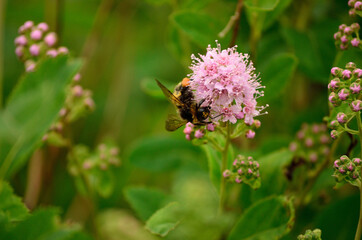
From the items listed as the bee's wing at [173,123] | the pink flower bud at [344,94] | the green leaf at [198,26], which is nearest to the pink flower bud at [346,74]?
the pink flower bud at [344,94]

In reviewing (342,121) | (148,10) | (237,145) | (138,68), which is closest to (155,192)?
(237,145)

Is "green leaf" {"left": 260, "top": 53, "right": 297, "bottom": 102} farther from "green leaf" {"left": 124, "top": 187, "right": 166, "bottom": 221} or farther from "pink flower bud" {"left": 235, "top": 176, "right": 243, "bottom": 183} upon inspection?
"green leaf" {"left": 124, "top": 187, "right": 166, "bottom": 221}

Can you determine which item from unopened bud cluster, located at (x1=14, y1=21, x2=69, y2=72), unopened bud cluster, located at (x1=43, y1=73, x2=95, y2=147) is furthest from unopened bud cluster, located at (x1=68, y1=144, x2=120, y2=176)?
unopened bud cluster, located at (x1=14, y1=21, x2=69, y2=72)

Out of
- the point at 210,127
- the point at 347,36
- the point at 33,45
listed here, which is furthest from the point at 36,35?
the point at 347,36

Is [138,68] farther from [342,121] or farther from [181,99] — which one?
[342,121]

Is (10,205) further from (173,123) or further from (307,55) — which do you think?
(307,55)

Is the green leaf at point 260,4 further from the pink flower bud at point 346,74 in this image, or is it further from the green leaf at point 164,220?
the green leaf at point 164,220

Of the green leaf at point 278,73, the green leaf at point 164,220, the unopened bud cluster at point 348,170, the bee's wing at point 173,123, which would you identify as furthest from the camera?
the green leaf at point 278,73
